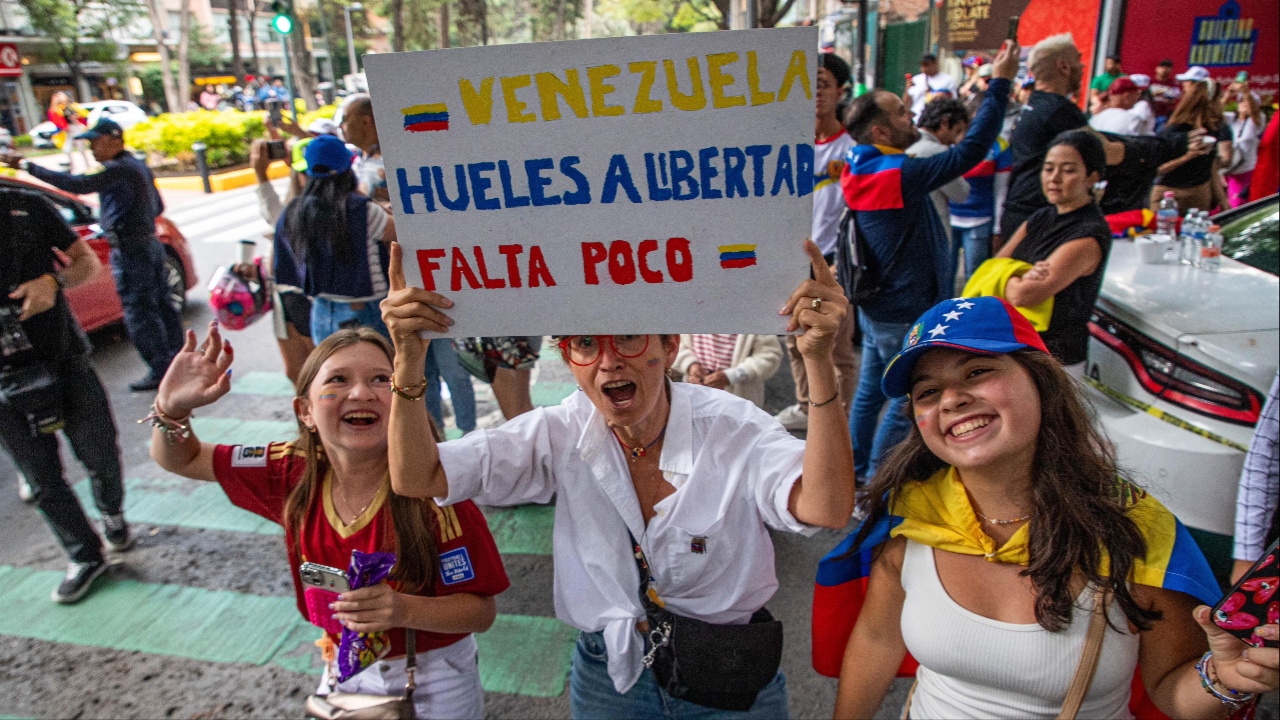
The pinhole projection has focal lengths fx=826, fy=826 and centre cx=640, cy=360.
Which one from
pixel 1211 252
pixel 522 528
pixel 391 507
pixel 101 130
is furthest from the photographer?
pixel 101 130

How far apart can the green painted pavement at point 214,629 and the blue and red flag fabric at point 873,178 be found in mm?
2416

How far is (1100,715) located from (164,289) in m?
6.62

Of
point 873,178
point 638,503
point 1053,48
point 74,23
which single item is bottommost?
point 638,503

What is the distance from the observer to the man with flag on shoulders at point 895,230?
3.85 m

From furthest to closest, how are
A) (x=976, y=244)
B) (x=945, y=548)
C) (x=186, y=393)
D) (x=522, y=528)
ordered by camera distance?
(x=976, y=244) < (x=522, y=528) < (x=186, y=393) < (x=945, y=548)

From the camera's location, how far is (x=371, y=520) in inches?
84.4

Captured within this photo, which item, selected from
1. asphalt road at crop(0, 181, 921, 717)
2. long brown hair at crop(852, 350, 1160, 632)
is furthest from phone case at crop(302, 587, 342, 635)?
long brown hair at crop(852, 350, 1160, 632)

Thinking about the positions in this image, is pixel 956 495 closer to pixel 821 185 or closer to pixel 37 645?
pixel 821 185

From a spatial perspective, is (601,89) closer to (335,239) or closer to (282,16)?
(335,239)

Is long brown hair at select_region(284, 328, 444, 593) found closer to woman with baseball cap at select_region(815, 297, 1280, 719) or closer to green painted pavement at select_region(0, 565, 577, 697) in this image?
woman with baseball cap at select_region(815, 297, 1280, 719)

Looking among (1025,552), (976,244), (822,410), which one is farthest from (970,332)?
(976,244)

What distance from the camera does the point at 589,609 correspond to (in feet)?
6.28

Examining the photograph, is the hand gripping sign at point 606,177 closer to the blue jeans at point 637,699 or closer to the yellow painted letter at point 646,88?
the yellow painted letter at point 646,88

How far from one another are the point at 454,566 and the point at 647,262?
103 centimetres
